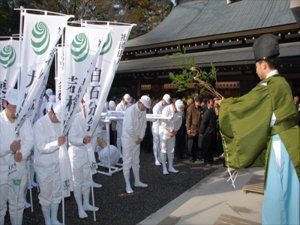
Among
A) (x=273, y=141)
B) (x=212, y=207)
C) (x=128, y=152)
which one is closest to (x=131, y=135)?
(x=128, y=152)

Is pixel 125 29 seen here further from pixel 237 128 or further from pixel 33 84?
pixel 237 128

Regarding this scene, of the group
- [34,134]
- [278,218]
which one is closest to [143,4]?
[34,134]

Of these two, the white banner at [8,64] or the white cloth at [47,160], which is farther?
the white banner at [8,64]

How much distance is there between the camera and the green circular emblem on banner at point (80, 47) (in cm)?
493

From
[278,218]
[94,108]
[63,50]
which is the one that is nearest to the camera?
[278,218]

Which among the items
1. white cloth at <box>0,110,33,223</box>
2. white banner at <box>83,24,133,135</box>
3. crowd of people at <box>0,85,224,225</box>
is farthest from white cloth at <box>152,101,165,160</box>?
white cloth at <box>0,110,33,223</box>

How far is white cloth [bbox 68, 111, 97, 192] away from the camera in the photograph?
5.28 meters

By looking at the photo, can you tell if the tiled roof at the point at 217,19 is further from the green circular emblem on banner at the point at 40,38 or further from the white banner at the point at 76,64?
the green circular emblem on banner at the point at 40,38

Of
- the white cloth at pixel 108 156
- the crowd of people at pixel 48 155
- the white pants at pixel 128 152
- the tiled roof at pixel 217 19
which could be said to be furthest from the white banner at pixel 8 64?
the tiled roof at pixel 217 19

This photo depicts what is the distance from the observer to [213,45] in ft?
44.1

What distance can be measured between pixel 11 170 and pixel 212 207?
336 cm

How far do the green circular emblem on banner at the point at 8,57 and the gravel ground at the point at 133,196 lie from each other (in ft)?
9.02

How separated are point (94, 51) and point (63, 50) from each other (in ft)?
1.56

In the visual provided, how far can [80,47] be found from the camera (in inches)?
196
